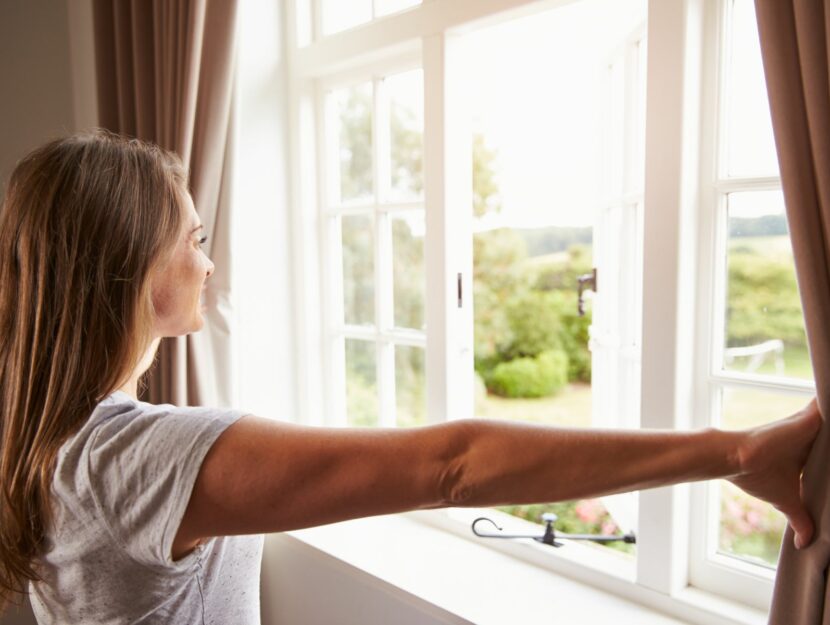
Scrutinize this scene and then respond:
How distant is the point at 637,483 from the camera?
0.78 meters

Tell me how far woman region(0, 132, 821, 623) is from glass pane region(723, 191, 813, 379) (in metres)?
0.41

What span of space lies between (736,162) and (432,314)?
2.70 ft

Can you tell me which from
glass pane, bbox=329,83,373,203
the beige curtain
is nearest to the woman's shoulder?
the beige curtain

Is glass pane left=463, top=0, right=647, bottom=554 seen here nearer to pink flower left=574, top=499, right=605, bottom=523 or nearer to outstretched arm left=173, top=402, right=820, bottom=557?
pink flower left=574, top=499, right=605, bottom=523

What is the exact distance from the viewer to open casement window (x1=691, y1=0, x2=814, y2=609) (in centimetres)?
122

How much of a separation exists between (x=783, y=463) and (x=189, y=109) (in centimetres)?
159

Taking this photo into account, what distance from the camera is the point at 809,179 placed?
0.88 metres

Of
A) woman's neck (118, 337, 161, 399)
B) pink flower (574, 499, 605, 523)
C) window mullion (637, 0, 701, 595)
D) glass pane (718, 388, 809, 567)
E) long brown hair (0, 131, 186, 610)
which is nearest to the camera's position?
long brown hair (0, 131, 186, 610)

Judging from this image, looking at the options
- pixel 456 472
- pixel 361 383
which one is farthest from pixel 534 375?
pixel 456 472

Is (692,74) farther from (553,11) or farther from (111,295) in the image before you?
(111,295)

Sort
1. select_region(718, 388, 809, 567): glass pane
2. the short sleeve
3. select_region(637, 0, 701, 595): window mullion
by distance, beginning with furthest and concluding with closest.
Result: select_region(718, 388, 809, 567): glass pane, select_region(637, 0, 701, 595): window mullion, the short sleeve

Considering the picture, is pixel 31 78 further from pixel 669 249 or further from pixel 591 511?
pixel 591 511

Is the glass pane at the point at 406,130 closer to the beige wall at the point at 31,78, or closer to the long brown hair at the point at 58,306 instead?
the long brown hair at the point at 58,306

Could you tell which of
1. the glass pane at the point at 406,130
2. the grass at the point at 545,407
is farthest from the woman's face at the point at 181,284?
the grass at the point at 545,407
